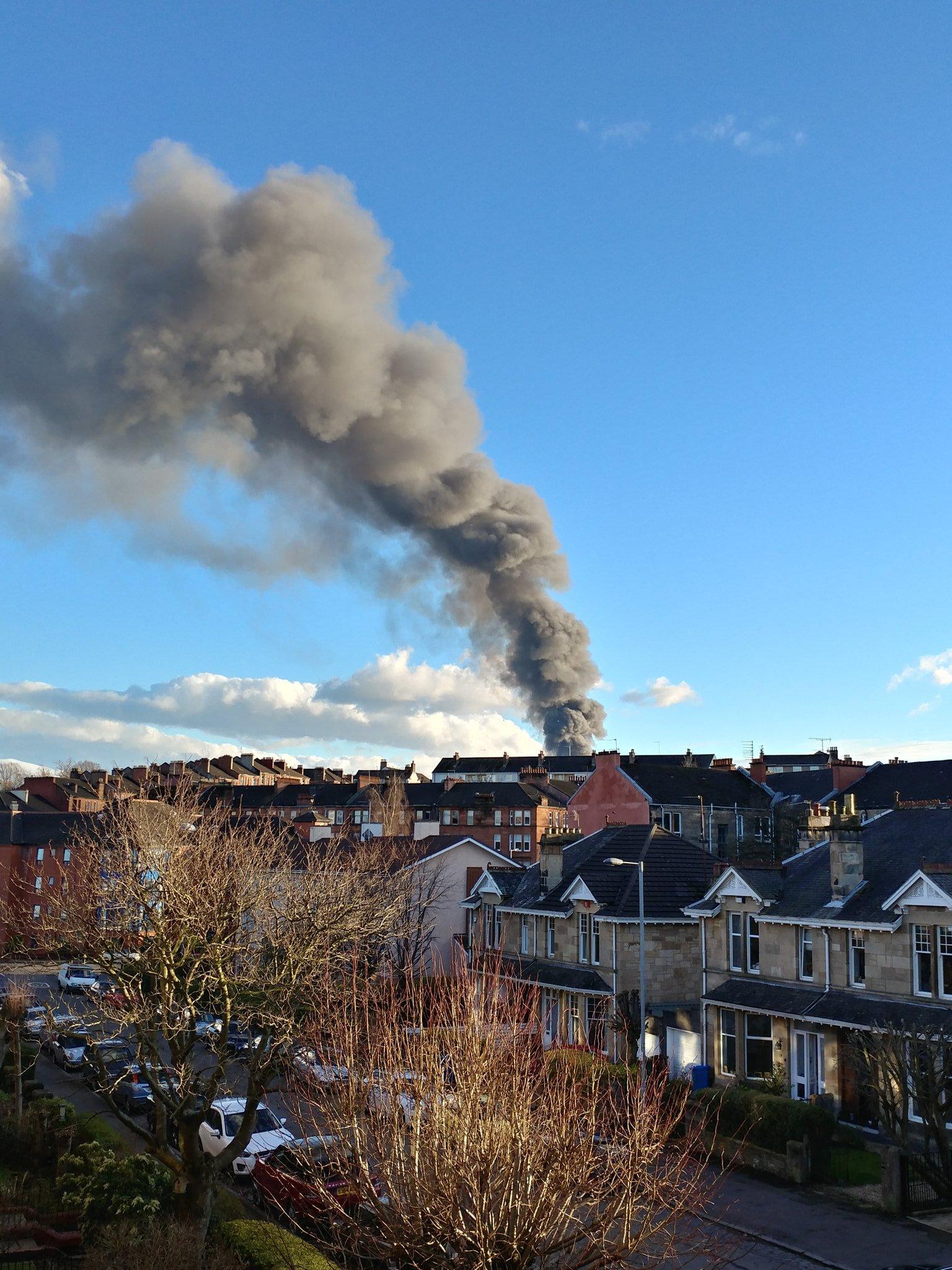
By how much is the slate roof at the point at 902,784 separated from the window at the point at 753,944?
40.7 meters

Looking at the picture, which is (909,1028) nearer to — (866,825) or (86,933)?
(866,825)

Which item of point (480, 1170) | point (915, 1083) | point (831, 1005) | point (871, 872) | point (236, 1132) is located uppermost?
point (871, 872)

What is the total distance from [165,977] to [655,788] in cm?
A: 4784

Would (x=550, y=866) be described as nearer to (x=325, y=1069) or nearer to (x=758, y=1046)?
(x=758, y=1046)

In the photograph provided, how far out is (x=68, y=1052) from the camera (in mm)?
36969

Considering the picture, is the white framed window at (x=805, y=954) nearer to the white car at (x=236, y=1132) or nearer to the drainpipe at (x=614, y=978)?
the drainpipe at (x=614, y=978)

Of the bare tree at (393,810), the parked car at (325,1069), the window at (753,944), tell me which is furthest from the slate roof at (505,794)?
the parked car at (325,1069)

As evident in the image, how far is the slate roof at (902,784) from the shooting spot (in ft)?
227

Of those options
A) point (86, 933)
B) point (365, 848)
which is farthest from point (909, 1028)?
point (365, 848)

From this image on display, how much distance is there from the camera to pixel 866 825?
3152 centimetres

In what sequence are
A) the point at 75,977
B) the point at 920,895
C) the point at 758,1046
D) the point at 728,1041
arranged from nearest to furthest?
the point at 920,895 < the point at 758,1046 < the point at 728,1041 < the point at 75,977

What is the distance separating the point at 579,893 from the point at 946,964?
13038mm

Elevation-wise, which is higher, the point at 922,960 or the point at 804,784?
the point at 804,784

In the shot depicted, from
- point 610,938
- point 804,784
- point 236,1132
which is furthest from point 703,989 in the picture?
point 804,784
